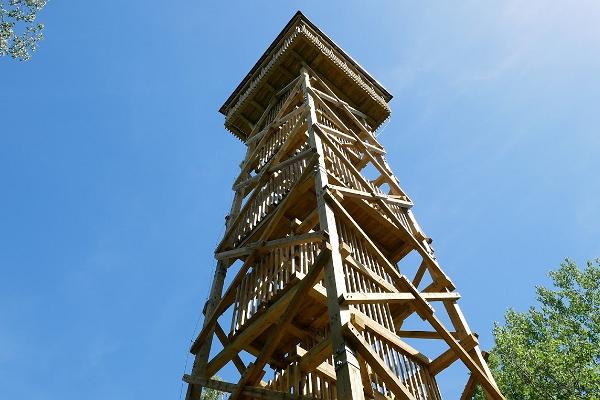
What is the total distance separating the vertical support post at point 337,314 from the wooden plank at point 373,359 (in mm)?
75

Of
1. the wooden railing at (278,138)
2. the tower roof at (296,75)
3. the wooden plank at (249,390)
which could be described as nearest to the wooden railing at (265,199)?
the wooden railing at (278,138)

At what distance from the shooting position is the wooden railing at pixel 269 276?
620cm

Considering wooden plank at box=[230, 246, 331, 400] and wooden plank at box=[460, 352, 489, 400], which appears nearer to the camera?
wooden plank at box=[230, 246, 331, 400]

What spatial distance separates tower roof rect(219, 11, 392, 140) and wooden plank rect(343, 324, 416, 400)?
10415 mm

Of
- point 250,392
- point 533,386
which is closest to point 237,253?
point 250,392

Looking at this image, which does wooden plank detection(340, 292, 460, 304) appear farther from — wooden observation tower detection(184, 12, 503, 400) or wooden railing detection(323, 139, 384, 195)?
wooden railing detection(323, 139, 384, 195)

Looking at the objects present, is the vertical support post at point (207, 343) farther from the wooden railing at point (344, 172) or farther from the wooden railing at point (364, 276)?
the wooden railing at point (344, 172)

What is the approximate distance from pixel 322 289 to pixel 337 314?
1.25 meters

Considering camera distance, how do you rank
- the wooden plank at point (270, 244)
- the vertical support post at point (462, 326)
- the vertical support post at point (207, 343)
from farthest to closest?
the vertical support post at point (462, 326)
the vertical support post at point (207, 343)
the wooden plank at point (270, 244)

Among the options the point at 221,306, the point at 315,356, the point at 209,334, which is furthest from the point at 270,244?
the point at 315,356

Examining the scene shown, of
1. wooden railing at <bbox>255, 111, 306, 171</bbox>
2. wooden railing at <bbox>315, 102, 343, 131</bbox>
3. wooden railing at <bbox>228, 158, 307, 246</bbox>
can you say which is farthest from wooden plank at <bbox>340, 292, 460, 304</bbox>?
wooden railing at <bbox>315, 102, 343, 131</bbox>

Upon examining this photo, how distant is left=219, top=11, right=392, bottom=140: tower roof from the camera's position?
1366cm

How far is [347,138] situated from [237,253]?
408cm

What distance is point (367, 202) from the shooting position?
815 cm
